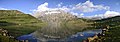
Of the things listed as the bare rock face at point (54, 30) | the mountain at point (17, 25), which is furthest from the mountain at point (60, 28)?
the mountain at point (17, 25)

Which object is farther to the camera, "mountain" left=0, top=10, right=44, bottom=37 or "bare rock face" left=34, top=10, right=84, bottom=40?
"bare rock face" left=34, top=10, right=84, bottom=40

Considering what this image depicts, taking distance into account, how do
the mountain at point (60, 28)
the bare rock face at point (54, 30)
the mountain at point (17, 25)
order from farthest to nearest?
1. the mountain at point (60, 28)
2. the bare rock face at point (54, 30)
3. the mountain at point (17, 25)

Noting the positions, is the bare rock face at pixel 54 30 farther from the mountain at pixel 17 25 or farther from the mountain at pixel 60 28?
the mountain at pixel 17 25

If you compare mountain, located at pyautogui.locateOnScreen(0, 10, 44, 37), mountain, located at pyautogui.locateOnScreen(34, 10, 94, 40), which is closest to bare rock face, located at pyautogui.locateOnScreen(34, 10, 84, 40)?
mountain, located at pyautogui.locateOnScreen(34, 10, 94, 40)

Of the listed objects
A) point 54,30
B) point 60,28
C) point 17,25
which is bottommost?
point 54,30

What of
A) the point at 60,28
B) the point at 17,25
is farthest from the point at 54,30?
the point at 17,25

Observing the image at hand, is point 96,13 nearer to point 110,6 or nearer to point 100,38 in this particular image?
point 110,6

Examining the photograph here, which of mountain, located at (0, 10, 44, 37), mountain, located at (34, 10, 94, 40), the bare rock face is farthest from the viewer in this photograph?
mountain, located at (34, 10, 94, 40)

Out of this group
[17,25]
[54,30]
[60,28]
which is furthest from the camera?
[60,28]

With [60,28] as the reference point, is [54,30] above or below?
below

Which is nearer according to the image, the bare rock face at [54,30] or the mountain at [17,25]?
the mountain at [17,25]

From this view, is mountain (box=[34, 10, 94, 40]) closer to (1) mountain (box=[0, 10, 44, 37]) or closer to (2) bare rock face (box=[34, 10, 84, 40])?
(2) bare rock face (box=[34, 10, 84, 40])

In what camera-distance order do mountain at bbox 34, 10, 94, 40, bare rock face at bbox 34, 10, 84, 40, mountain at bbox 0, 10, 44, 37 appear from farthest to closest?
mountain at bbox 34, 10, 94, 40 → bare rock face at bbox 34, 10, 84, 40 → mountain at bbox 0, 10, 44, 37

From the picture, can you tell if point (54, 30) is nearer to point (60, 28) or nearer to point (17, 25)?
point (60, 28)
